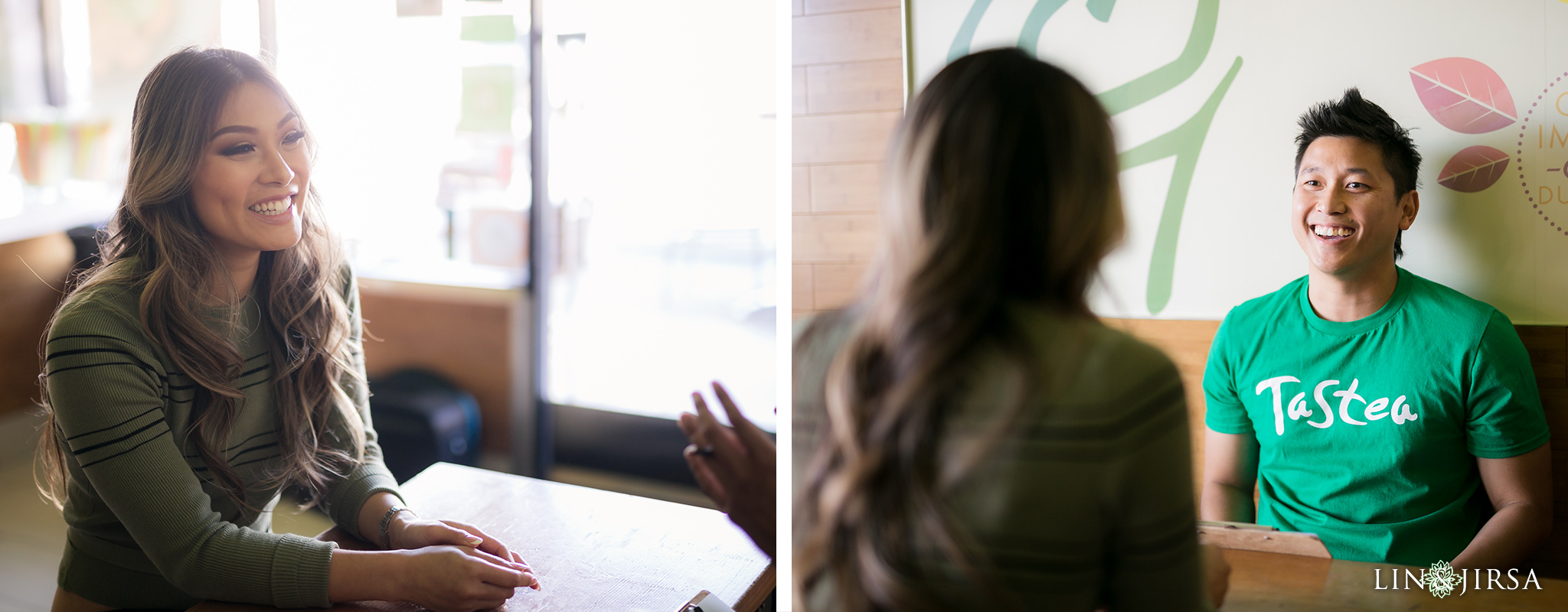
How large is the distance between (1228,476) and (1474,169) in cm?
45

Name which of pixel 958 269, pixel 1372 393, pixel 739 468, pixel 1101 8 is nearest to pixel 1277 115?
pixel 1101 8

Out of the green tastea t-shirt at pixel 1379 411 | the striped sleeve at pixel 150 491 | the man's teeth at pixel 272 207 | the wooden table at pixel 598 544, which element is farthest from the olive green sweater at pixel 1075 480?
the man's teeth at pixel 272 207

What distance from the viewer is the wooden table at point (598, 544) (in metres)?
0.92

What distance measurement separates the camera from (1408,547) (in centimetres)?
98

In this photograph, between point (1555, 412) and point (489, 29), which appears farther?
point (489, 29)

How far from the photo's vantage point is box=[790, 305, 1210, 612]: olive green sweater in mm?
654

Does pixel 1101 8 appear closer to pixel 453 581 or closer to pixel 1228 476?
pixel 1228 476

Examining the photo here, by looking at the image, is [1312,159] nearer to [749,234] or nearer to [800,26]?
[800,26]

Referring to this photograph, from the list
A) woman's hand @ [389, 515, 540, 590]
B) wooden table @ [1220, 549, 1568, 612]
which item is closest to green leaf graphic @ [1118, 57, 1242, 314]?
wooden table @ [1220, 549, 1568, 612]

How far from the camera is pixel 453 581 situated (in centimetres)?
86

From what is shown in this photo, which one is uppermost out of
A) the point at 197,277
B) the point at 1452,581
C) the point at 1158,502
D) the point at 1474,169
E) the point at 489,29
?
the point at 489,29

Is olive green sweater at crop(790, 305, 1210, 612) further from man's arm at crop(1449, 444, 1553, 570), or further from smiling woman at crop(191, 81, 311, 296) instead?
smiling woman at crop(191, 81, 311, 296)

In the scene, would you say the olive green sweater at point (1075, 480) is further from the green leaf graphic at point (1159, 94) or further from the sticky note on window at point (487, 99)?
the sticky note on window at point (487, 99)

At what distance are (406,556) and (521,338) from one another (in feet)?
4.91
